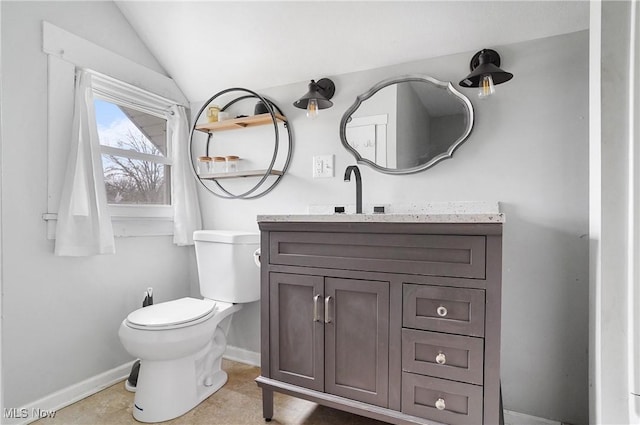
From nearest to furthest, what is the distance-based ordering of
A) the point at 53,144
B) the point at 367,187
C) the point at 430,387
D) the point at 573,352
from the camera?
the point at 430,387, the point at 573,352, the point at 53,144, the point at 367,187

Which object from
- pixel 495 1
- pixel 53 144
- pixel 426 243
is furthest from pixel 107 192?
pixel 495 1

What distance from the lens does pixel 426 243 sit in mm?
1271

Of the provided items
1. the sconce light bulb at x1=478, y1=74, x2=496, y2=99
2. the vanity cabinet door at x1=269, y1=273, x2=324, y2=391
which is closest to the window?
the vanity cabinet door at x1=269, y1=273, x2=324, y2=391

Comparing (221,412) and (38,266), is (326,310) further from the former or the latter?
(38,266)

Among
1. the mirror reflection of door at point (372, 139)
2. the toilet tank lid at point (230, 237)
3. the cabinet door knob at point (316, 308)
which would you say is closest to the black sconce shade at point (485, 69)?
the mirror reflection of door at point (372, 139)

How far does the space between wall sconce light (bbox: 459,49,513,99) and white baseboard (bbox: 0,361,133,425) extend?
2.33m

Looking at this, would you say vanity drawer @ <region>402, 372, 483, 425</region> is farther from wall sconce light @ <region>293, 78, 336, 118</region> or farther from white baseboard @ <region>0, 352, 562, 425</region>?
wall sconce light @ <region>293, 78, 336, 118</region>

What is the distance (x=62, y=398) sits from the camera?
1711mm

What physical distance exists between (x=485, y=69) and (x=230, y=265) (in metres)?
1.54

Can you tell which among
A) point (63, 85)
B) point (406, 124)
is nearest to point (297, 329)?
point (406, 124)

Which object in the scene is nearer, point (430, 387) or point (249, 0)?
point (430, 387)

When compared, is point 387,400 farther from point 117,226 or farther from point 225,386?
point 117,226

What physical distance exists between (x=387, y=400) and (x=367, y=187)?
1.00m

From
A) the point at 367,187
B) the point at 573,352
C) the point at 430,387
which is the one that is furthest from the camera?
the point at 367,187
